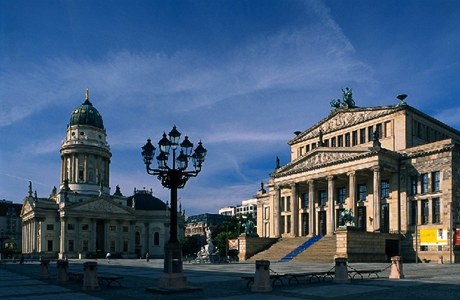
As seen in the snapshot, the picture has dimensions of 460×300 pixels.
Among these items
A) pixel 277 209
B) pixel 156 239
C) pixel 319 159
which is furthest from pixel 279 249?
pixel 156 239

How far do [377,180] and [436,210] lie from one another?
7.16 meters

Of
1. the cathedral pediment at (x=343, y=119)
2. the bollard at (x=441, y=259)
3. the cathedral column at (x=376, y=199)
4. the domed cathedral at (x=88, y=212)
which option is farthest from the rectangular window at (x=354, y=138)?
the domed cathedral at (x=88, y=212)

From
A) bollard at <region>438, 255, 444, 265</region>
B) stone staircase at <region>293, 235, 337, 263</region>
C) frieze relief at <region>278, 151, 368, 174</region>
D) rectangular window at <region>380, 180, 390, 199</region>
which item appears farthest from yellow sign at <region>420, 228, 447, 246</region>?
frieze relief at <region>278, 151, 368, 174</region>

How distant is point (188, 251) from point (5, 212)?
2756 inches

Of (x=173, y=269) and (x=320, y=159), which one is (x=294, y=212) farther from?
(x=173, y=269)

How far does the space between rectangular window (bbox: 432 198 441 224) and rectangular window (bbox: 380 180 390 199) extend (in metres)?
6.26

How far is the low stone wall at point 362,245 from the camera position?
50.7 m

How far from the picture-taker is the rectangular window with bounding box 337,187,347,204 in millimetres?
66438

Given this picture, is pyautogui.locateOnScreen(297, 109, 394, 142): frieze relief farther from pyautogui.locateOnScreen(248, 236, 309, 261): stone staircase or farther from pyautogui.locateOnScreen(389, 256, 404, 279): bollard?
pyautogui.locateOnScreen(389, 256, 404, 279): bollard

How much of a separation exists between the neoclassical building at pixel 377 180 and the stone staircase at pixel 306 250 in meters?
3.72

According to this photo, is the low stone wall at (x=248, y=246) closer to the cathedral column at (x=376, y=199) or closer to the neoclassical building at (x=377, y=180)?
the neoclassical building at (x=377, y=180)

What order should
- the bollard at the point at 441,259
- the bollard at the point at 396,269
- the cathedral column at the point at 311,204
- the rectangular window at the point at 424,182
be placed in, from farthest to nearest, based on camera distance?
the cathedral column at the point at 311,204, the rectangular window at the point at 424,182, the bollard at the point at 441,259, the bollard at the point at 396,269

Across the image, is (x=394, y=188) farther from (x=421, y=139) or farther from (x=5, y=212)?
(x=5, y=212)

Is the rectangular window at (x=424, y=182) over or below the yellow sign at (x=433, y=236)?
over
